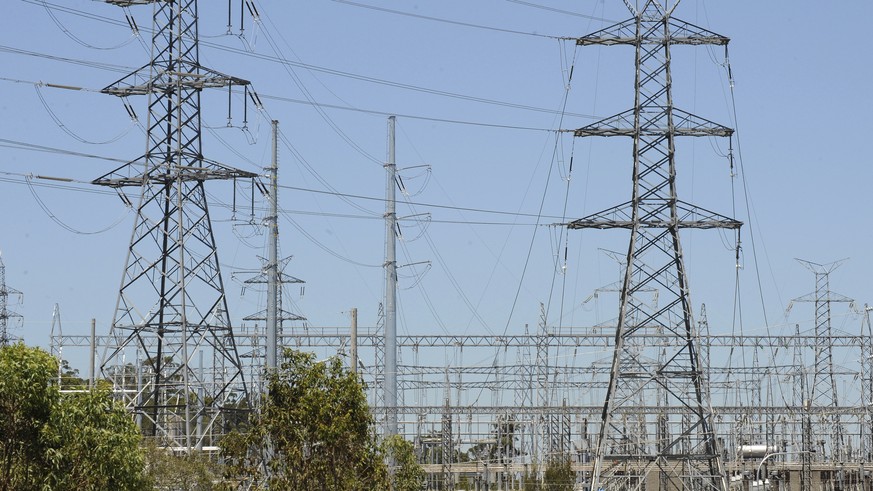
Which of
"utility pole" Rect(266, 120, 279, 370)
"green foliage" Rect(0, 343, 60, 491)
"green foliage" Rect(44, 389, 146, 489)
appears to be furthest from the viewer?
"utility pole" Rect(266, 120, 279, 370)

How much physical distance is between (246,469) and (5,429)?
4.72 m

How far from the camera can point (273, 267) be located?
40406 millimetres

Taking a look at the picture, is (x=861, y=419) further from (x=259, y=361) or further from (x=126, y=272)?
(x=126, y=272)

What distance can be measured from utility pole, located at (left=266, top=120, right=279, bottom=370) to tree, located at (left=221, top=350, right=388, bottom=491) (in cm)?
1150

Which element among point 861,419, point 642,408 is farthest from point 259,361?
point 861,419

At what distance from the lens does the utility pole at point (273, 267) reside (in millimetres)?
38450

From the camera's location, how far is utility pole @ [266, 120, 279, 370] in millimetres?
38450

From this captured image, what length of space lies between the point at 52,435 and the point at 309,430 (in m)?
4.92

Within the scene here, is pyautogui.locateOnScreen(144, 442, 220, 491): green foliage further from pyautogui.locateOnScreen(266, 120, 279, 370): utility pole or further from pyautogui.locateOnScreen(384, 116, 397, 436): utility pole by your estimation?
pyautogui.locateOnScreen(384, 116, 397, 436): utility pole

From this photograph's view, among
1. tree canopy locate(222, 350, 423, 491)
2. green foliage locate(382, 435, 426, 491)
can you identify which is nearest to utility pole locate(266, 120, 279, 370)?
green foliage locate(382, 435, 426, 491)

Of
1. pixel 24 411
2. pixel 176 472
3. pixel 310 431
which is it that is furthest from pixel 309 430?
pixel 176 472

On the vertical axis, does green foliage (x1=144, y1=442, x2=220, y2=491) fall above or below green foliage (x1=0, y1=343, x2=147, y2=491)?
below

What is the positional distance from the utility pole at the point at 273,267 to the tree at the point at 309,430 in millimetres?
11499

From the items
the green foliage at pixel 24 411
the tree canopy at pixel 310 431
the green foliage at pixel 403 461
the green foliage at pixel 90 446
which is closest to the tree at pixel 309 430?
the tree canopy at pixel 310 431
